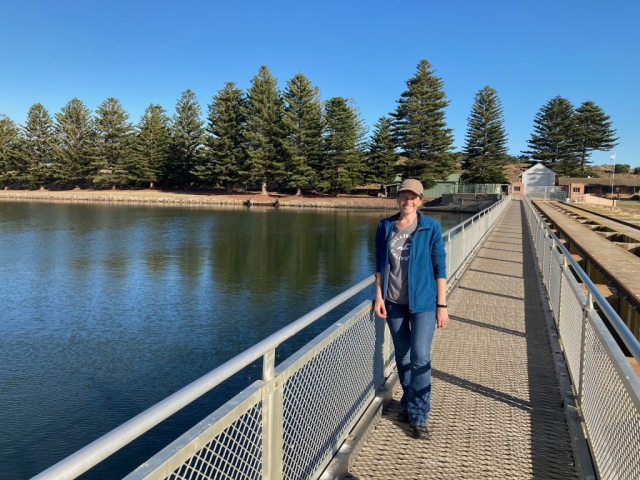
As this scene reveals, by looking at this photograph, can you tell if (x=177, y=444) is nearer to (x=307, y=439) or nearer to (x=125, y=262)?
(x=307, y=439)

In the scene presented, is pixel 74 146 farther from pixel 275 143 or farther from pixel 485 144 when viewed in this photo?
pixel 485 144

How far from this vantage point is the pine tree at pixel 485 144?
70000 millimetres

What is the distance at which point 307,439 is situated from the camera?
313 cm

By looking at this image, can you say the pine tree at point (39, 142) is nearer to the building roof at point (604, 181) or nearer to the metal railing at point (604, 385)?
the building roof at point (604, 181)

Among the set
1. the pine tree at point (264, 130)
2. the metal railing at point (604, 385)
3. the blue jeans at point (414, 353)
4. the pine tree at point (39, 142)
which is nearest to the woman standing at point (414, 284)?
the blue jeans at point (414, 353)

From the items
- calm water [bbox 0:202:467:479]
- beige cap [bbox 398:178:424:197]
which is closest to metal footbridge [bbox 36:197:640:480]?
beige cap [bbox 398:178:424:197]

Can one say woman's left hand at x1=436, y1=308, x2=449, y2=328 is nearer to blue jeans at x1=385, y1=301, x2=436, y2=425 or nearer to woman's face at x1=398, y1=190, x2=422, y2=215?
blue jeans at x1=385, y1=301, x2=436, y2=425

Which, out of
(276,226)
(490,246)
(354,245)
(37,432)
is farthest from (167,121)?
(37,432)

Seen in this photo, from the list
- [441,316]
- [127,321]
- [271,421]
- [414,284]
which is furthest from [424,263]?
[127,321]

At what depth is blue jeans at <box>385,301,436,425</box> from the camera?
371 centimetres

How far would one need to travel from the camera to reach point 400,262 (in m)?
3.69

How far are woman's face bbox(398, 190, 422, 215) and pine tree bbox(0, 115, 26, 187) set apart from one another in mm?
85976

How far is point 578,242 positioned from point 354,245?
15.3 m

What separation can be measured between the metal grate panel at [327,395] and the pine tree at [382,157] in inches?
2424
